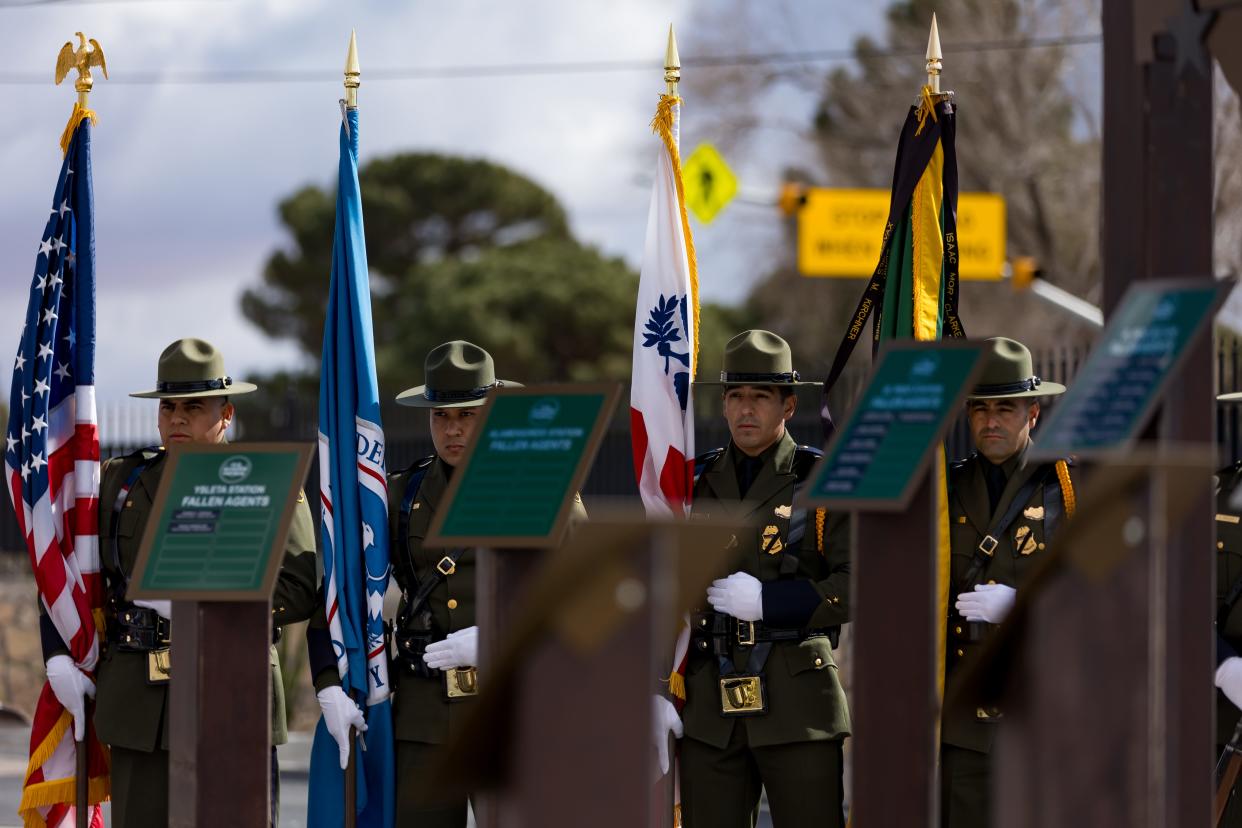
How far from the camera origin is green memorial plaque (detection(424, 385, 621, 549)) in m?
3.71

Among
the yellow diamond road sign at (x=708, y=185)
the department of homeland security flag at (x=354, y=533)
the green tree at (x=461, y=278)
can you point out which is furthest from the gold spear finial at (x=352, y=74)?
the green tree at (x=461, y=278)

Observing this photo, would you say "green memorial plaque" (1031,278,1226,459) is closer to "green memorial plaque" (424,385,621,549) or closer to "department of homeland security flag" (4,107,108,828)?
"green memorial plaque" (424,385,621,549)

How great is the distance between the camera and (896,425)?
12.0ft

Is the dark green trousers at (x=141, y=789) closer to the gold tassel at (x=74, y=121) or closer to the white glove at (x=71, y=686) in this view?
the white glove at (x=71, y=686)

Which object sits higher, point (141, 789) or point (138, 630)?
point (138, 630)

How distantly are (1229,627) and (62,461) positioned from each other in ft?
12.0

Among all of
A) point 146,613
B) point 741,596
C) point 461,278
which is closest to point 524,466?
point 741,596

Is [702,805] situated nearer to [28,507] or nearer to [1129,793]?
[28,507]

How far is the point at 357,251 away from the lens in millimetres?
6473

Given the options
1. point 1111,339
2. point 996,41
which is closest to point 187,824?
point 1111,339

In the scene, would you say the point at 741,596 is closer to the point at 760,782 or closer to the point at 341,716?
the point at 760,782

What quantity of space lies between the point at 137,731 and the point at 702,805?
1698mm

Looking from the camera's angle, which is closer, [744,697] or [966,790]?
[966,790]

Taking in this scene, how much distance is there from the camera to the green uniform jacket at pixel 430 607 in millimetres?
5867
